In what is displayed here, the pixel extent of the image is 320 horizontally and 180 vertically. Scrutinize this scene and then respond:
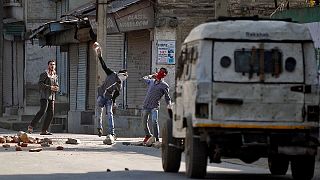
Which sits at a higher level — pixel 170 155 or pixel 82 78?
pixel 82 78

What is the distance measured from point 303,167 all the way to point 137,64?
1583cm

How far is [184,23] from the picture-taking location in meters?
27.5

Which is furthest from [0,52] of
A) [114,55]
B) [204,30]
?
[204,30]

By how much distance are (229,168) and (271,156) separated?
117 inches

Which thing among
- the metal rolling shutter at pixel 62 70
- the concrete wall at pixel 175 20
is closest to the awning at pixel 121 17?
the concrete wall at pixel 175 20

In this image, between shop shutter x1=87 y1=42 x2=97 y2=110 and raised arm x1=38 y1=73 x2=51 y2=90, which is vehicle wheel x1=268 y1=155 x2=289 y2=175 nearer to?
raised arm x1=38 y1=73 x2=51 y2=90

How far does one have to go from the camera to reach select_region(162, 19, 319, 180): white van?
13.3 meters

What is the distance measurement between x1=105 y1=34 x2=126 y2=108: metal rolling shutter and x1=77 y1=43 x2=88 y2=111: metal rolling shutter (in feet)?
14.3

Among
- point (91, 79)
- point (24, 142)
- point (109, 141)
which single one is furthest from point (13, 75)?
point (109, 141)

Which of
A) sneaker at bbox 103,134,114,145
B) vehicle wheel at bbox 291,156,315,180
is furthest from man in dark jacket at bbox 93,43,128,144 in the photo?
vehicle wheel at bbox 291,156,315,180

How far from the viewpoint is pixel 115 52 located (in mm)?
30938

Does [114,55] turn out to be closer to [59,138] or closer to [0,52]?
[59,138]

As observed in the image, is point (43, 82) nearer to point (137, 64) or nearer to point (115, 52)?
point (137, 64)

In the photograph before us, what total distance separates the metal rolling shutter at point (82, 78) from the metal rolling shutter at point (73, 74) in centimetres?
66
